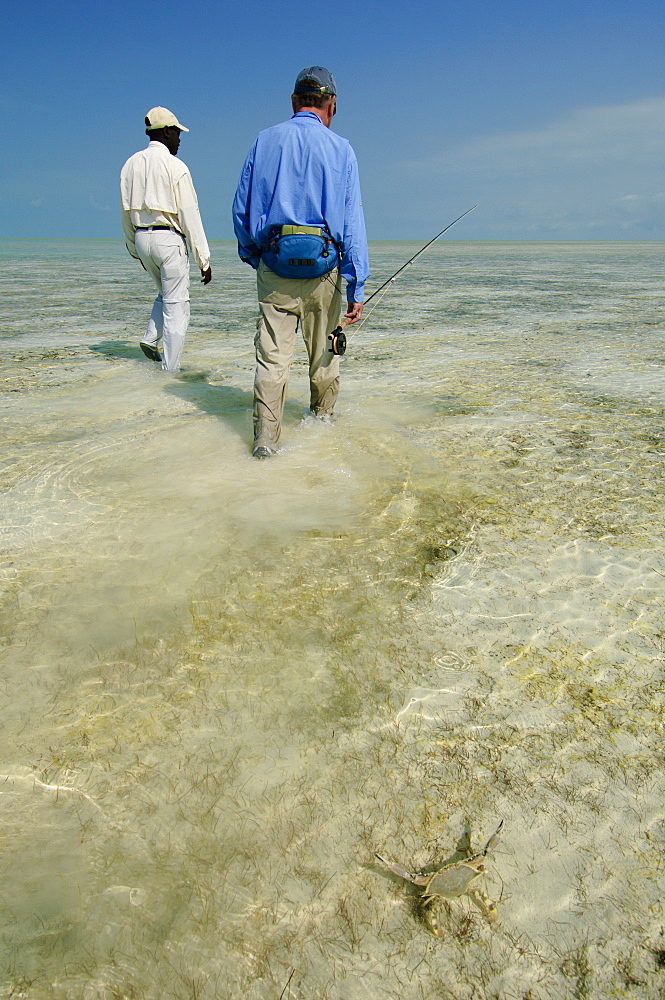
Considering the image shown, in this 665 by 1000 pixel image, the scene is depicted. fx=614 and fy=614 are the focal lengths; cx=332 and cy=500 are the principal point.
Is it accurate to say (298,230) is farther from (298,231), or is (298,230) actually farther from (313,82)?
(313,82)

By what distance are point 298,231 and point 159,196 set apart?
2.70 m

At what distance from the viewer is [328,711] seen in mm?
1823

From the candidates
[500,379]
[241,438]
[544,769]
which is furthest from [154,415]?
[544,769]

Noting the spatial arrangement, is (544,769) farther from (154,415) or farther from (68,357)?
(68,357)

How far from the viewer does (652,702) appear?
189cm

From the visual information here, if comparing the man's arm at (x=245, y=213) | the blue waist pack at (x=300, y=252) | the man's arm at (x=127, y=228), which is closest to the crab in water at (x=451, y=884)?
the blue waist pack at (x=300, y=252)

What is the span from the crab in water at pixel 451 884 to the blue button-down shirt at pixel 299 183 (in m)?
3.22

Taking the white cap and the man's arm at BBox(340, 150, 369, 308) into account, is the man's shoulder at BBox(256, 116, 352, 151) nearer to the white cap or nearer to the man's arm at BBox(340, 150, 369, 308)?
the man's arm at BBox(340, 150, 369, 308)

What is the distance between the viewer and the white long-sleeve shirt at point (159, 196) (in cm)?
539

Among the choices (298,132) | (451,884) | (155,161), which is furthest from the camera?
(155,161)

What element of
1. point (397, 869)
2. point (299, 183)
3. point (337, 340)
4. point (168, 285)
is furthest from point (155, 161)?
point (397, 869)

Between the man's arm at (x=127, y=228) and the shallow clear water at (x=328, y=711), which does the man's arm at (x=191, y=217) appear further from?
the shallow clear water at (x=328, y=711)

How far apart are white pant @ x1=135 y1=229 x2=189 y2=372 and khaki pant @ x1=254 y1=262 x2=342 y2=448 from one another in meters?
2.29

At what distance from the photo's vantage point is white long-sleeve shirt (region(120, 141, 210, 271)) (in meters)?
5.39
